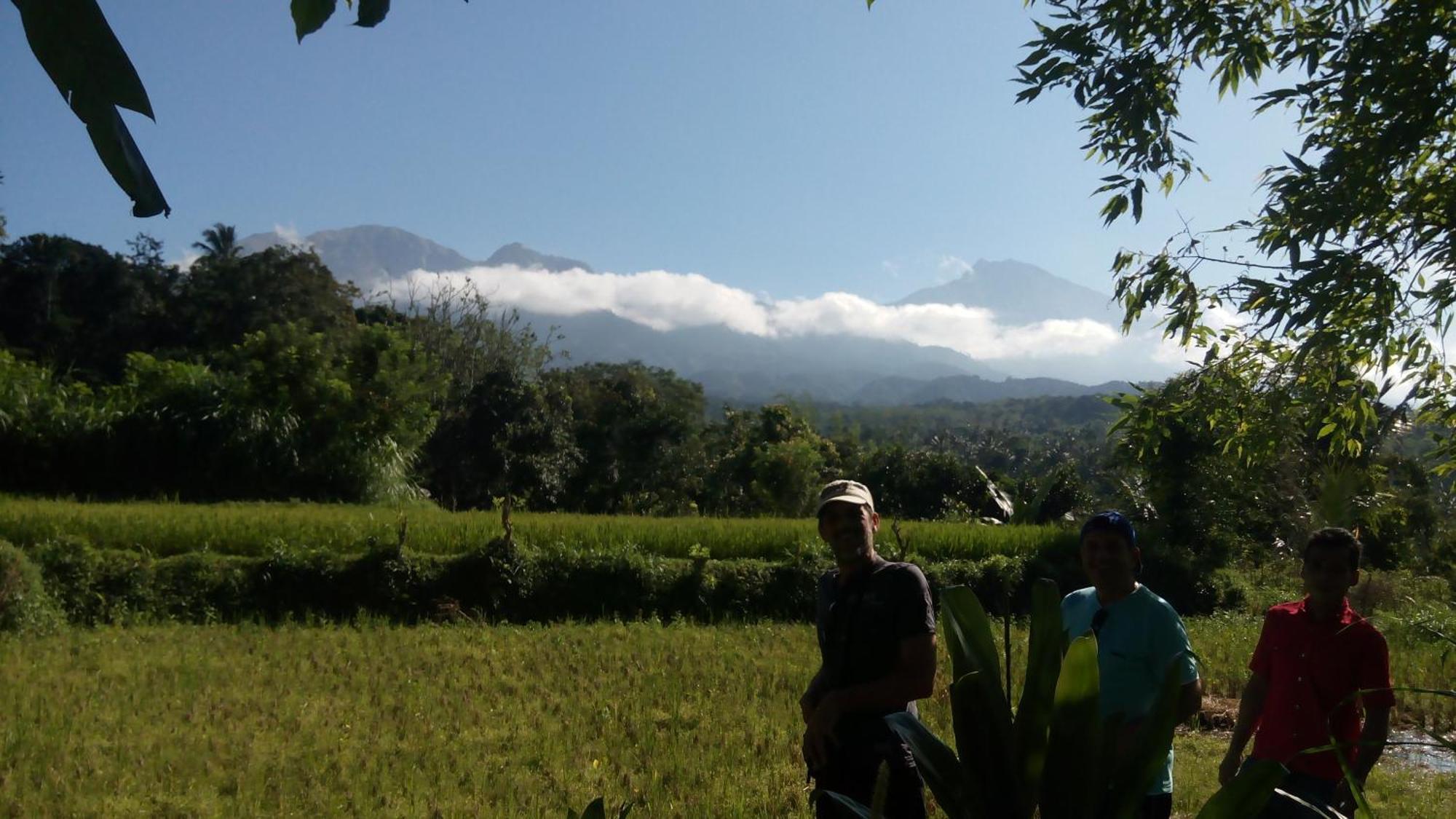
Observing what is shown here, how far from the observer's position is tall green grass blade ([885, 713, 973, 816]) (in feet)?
3.45

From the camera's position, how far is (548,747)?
18.0ft

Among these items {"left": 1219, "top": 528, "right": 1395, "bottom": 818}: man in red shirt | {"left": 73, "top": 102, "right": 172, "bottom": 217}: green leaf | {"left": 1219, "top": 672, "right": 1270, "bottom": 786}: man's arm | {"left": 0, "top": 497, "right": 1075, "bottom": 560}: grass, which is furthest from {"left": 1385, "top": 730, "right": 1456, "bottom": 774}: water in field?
{"left": 73, "top": 102, "right": 172, "bottom": 217}: green leaf

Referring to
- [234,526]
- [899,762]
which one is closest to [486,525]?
[234,526]

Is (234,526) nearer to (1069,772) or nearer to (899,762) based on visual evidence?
(899,762)

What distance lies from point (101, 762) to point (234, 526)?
6.42 metres

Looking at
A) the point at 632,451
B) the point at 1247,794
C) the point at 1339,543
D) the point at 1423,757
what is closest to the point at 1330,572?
the point at 1339,543

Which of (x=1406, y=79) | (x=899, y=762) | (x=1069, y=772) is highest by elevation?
(x=1406, y=79)

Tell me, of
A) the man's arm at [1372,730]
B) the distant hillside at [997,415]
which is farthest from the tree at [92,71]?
the distant hillside at [997,415]

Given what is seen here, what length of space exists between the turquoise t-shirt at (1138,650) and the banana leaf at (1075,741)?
4.80ft

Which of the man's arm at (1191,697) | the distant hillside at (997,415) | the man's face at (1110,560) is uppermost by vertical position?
the man's face at (1110,560)

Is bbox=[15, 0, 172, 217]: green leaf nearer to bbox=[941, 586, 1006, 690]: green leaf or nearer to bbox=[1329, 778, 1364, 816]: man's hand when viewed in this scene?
bbox=[941, 586, 1006, 690]: green leaf

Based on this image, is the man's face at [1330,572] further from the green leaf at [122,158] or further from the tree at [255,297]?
the tree at [255,297]

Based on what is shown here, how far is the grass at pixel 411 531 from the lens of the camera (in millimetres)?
10422

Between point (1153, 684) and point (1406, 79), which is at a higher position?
point (1406, 79)
